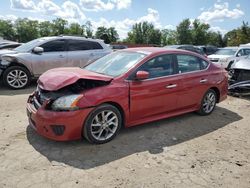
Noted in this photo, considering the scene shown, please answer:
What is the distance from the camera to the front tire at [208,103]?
636cm

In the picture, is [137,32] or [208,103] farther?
[137,32]

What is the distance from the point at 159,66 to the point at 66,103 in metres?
2.02

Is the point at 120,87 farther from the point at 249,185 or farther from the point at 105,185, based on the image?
the point at 249,185

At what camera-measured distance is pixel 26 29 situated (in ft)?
291

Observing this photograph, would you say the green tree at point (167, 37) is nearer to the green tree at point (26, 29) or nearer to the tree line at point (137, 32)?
the tree line at point (137, 32)

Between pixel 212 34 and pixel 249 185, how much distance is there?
260ft

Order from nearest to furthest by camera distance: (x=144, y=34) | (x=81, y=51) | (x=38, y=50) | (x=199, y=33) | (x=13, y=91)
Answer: (x=13, y=91) < (x=38, y=50) < (x=81, y=51) < (x=199, y=33) < (x=144, y=34)

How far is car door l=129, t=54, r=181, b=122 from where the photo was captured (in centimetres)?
495

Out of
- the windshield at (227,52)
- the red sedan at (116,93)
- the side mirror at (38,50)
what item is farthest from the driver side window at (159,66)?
the windshield at (227,52)

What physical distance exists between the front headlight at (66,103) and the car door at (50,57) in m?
5.10

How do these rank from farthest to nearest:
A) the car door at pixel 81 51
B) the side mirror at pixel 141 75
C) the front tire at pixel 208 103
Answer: the car door at pixel 81 51 < the front tire at pixel 208 103 < the side mirror at pixel 141 75

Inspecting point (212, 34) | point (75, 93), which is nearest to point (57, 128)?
point (75, 93)

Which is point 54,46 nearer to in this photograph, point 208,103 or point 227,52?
point 208,103

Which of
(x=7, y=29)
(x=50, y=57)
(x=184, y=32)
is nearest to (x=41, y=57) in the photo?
(x=50, y=57)
